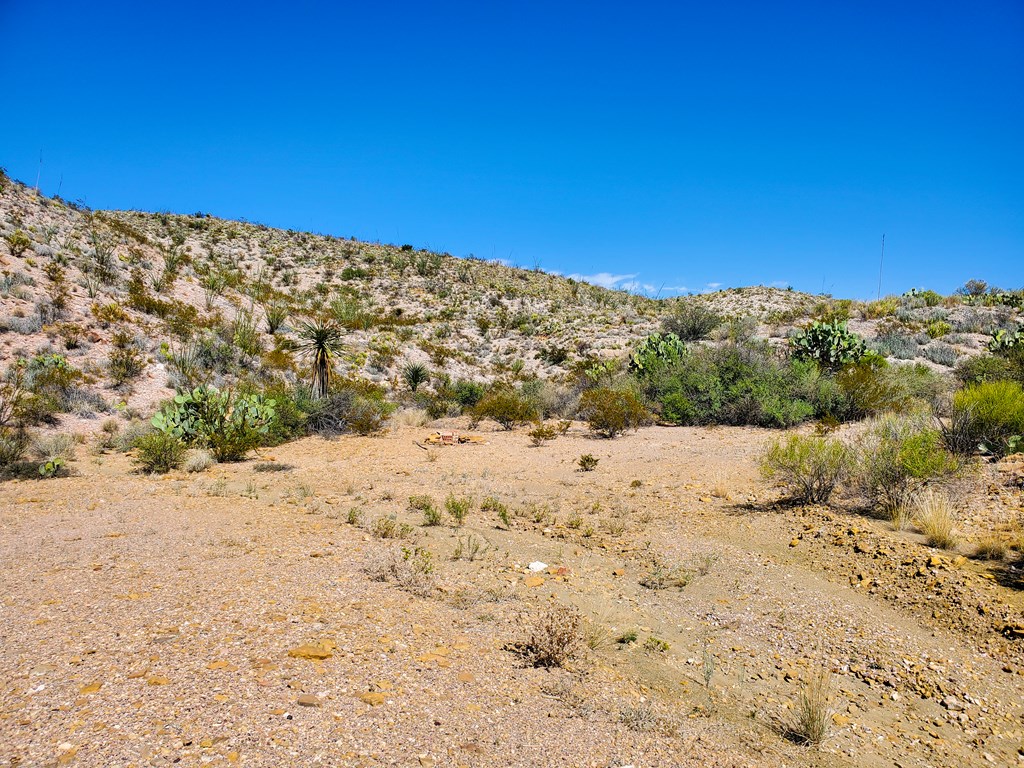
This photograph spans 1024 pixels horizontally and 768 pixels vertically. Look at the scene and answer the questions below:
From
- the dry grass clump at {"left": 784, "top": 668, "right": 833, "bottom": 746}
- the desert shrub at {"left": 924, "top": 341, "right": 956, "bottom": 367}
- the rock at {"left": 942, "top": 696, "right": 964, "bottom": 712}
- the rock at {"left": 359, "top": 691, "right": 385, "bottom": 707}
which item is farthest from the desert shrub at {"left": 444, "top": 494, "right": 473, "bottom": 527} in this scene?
the desert shrub at {"left": 924, "top": 341, "right": 956, "bottom": 367}

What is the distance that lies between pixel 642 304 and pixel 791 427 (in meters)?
27.3

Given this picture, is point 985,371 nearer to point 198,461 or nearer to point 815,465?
point 815,465

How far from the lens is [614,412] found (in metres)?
14.3

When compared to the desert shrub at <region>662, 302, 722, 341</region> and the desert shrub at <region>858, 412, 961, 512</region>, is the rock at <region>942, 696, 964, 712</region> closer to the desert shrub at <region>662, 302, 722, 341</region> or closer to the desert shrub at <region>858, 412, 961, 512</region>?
the desert shrub at <region>858, 412, 961, 512</region>

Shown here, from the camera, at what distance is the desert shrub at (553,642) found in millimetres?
4223

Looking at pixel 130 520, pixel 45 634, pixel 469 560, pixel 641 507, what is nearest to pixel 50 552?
pixel 130 520

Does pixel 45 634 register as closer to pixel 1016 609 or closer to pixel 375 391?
pixel 1016 609

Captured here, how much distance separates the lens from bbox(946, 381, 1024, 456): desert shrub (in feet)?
28.8

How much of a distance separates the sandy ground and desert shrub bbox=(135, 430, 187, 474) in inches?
85.9

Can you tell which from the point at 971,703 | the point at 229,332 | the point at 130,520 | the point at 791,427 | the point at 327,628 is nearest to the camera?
the point at 971,703

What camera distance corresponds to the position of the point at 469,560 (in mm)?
Result: 6434

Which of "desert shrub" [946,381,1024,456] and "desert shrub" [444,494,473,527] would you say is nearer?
"desert shrub" [444,494,473,527]

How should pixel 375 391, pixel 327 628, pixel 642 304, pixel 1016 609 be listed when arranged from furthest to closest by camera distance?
1. pixel 642 304
2. pixel 375 391
3. pixel 1016 609
4. pixel 327 628

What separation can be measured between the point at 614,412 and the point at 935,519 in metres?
8.30
